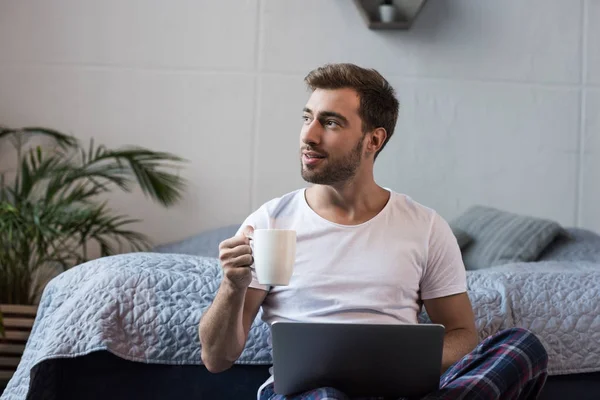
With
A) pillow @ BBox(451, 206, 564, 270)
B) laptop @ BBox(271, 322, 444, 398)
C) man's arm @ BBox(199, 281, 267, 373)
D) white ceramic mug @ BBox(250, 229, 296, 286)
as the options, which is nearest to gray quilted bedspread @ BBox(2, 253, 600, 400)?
man's arm @ BBox(199, 281, 267, 373)

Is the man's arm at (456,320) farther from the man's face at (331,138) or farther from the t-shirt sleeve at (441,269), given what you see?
the man's face at (331,138)

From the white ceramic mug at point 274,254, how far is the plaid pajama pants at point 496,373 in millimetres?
231

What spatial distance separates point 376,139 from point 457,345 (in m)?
0.54

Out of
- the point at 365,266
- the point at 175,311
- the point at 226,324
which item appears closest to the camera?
Result: the point at 226,324

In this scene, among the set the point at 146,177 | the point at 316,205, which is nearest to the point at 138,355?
the point at 316,205

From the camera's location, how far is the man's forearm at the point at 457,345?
178 centimetres

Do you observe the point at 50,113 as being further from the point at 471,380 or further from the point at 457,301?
the point at 471,380

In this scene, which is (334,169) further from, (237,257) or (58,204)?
(58,204)

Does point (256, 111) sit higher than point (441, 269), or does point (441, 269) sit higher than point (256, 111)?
point (256, 111)

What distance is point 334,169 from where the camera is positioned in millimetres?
1900

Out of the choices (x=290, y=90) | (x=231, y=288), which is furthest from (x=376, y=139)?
(x=290, y=90)

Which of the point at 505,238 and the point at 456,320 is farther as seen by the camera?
the point at 505,238

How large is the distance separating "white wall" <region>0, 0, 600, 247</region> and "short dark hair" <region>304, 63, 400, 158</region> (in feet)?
5.33

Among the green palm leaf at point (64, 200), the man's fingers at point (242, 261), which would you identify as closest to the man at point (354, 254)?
the man's fingers at point (242, 261)
